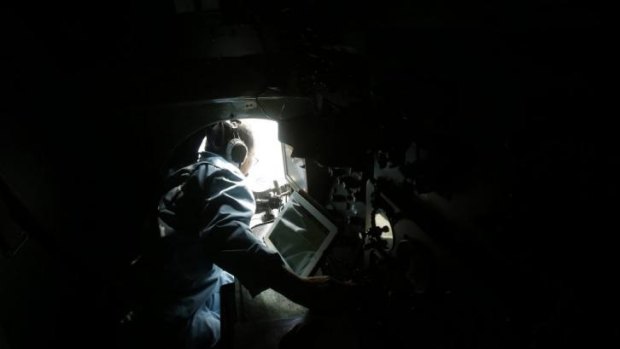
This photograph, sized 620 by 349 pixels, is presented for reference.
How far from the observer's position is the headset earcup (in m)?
3.75

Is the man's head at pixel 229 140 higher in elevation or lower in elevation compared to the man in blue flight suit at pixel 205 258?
higher

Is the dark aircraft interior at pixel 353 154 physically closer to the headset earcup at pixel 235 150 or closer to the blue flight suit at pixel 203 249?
the blue flight suit at pixel 203 249

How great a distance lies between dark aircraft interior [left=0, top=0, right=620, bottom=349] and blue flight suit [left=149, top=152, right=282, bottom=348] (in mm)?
328

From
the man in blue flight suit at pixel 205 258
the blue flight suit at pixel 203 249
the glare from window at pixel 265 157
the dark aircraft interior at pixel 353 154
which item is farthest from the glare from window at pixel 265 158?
the blue flight suit at pixel 203 249

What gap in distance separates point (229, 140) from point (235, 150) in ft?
0.45

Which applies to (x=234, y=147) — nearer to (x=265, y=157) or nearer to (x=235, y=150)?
(x=235, y=150)

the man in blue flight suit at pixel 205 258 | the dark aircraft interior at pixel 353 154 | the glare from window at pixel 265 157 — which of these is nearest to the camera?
the dark aircraft interior at pixel 353 154

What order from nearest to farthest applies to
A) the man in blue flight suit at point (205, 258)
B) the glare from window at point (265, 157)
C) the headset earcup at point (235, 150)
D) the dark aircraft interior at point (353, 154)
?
the dark aircraft interior at point (353, 154), the man in blue flight suit at point (205, 258), the headset earcup at point (235, 150), the glare from window at point (265, 157)

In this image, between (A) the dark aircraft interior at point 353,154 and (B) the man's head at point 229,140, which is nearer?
(A) the dark aircraft interior at point 353,154

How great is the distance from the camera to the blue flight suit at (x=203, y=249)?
2775 millimetres

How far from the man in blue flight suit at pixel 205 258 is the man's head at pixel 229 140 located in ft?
0.08

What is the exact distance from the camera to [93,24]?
2.80 m

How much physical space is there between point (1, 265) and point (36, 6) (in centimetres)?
190

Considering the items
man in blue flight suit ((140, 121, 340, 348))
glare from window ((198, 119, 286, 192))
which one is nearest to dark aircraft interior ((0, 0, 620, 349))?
glare from window ((198, 119, 286, 192))
